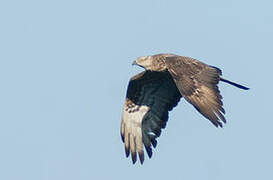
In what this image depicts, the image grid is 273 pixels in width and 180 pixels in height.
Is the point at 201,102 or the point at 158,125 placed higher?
the point at 201,102

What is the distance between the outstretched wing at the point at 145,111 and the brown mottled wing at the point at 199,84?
131 cm

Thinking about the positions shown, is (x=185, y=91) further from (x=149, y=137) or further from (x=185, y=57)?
(x=149, y=137)

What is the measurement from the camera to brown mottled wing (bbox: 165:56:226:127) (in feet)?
59.6

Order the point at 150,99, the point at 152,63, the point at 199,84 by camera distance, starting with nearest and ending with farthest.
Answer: the point at 199,84 → the point at 152,63 → the point at 150,99

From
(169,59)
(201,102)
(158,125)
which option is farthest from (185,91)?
(158,125)

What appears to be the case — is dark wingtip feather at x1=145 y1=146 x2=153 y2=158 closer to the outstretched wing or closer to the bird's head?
the outstretched wing

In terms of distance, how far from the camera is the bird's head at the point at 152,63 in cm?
2041

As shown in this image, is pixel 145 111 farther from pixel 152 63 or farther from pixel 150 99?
pixel 152 63

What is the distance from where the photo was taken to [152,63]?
2058cm

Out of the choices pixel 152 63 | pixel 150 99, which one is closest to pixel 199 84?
pixel 152 63

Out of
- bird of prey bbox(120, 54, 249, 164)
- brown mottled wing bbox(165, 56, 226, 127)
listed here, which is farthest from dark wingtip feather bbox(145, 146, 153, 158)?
brown mottled wing bbox(165, 56, 226, 127)

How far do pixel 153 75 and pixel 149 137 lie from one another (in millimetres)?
1466

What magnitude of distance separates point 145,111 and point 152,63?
1500 millimetres

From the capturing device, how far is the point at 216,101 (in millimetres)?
18422
